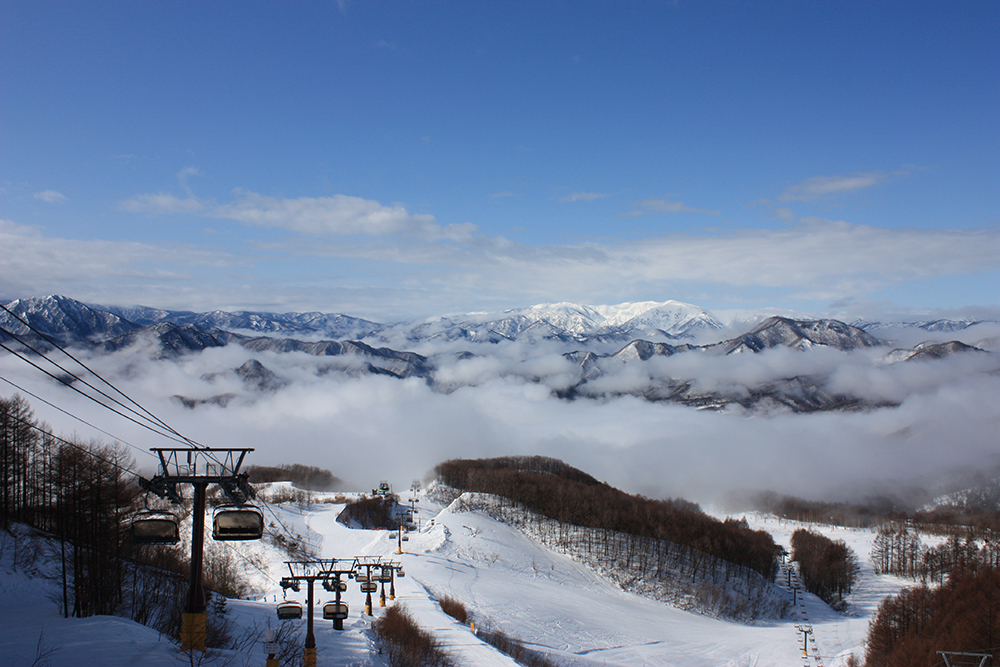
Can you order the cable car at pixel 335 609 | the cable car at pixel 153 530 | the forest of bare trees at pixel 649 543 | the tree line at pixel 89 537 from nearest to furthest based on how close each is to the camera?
the cable car at pixel 153 530 → the cable car at pixel 335 609 → the tree line at pixel 89 537 → the forest of bare trees at pixel 649 543

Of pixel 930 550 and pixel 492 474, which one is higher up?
pixel 492 474

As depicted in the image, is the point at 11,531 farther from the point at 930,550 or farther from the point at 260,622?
the point at 930,550

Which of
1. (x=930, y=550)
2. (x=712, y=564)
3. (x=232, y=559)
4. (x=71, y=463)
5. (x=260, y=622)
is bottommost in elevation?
(x=930, y=550)

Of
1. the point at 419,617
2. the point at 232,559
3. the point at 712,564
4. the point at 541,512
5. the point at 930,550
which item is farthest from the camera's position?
the point at 930,550

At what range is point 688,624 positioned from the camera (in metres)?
81.4

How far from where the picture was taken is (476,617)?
6106 centimetres

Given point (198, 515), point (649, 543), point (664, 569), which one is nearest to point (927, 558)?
point (649, 543)

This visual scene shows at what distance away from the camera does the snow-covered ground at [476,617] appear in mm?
26156

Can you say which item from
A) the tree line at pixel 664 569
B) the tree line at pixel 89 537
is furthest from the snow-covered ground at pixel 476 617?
the tree line at pixel 664 569

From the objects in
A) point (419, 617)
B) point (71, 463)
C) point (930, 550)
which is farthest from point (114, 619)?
point (930, 550)

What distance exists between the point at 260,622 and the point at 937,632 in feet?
226

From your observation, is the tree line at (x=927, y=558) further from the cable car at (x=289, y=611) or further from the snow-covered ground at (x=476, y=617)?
the cable car at (x=289, y=611)

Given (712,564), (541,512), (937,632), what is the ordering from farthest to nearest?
(541,512) < (712,564) < (937,632)

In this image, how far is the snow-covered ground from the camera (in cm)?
2616
